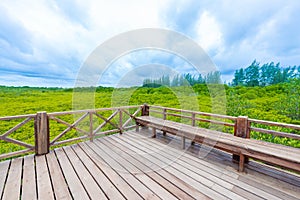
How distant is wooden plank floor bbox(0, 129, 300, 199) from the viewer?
1583 millimetres

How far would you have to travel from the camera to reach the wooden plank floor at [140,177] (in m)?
1.58

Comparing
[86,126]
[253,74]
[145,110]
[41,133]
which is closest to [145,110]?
[145,110]

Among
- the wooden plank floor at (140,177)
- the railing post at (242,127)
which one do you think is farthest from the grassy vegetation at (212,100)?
the railing post at (242,127)

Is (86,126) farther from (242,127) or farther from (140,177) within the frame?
(242,127)

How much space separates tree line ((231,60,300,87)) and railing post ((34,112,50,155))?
21.7 ft

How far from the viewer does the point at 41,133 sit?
257cm

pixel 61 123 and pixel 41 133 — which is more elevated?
pixel 61 123

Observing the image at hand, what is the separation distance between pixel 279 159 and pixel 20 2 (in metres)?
5.87

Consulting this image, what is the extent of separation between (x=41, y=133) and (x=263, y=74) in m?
7.70

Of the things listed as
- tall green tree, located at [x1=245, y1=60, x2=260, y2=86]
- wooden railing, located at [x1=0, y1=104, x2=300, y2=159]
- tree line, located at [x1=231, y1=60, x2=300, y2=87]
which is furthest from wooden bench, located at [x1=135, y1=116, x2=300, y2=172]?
tall green tree, located at [x1=245, y1=60, x2=260, y2=86]

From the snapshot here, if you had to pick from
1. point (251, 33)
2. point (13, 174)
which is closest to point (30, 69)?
point (13, 174)

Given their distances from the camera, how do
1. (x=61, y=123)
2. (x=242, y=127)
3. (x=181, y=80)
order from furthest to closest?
(x=181, y=80)
(x=61, y=123)
(x=242, y=127)

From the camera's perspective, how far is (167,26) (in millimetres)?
3764

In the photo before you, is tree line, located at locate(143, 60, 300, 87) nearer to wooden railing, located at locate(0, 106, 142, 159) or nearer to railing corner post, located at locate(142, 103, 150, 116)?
railing corner post, located at locate(142, 103, 150, 116)
